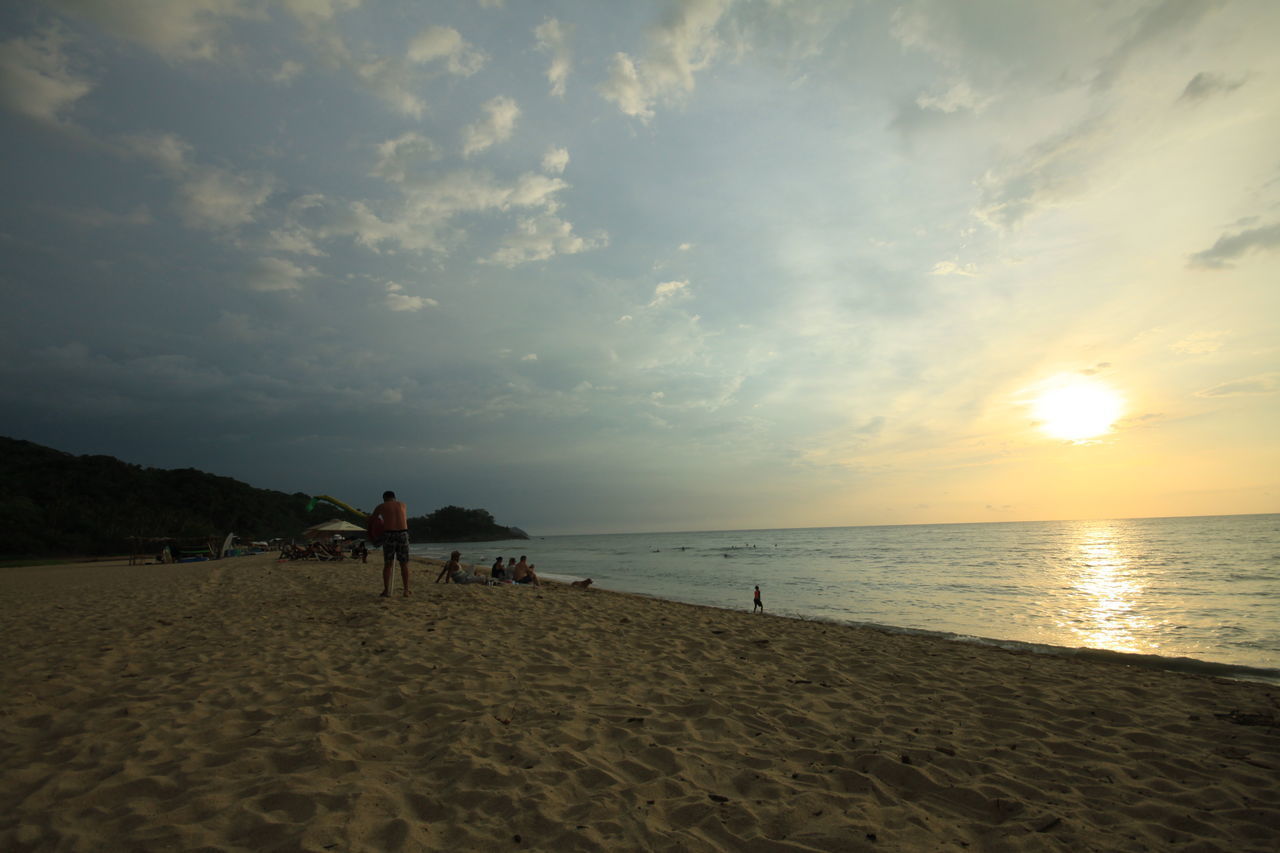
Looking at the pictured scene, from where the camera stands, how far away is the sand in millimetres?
2922

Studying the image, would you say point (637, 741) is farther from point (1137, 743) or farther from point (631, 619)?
point (631, 619)

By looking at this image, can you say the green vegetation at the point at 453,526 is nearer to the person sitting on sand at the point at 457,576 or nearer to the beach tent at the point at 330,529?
the beach tent at the point at 330,529

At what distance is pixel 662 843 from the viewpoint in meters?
2.81

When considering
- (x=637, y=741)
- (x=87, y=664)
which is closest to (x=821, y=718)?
(x=637, y=741)

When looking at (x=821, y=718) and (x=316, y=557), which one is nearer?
(x=821, y=718)

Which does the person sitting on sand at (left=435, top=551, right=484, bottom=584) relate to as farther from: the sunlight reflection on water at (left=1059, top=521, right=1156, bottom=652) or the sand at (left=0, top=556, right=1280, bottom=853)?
the sunlight reflection on water at (left=1059, top=521, right=1156, bottom=652)

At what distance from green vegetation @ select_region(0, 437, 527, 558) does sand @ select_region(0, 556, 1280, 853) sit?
97.9 feet

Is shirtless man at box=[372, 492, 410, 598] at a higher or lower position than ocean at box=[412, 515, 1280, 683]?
higher

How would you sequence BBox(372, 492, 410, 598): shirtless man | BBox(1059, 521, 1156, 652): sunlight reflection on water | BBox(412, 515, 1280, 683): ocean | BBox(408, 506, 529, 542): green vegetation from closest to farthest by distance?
BBox(372, 492, 410, 598): shirtless man
BBox(412, 515, 1280, 683): ocean
BBox(1059, 521, 1156, 652): sunlight reflection on water
BBox(408, 506, 529, 542): green vegetation

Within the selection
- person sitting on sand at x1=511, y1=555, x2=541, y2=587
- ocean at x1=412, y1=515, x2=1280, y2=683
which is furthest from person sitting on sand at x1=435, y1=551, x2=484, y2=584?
ocean at x1=412, y1=515, x2=1280, y2=683

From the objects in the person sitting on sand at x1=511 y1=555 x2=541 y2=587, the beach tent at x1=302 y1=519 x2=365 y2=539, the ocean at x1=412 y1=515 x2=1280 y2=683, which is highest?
the beach tent at x1=302 y1=519 x2=365 y2=539

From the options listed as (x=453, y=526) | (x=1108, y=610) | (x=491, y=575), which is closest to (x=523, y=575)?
(x=491, y=575)

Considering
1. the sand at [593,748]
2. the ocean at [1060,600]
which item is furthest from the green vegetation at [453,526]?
the sand at [593,748]

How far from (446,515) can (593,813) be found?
140723mm
